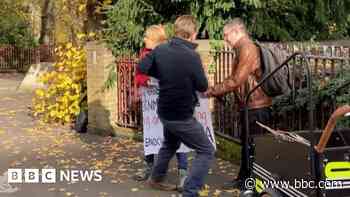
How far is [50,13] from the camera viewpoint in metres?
34.8

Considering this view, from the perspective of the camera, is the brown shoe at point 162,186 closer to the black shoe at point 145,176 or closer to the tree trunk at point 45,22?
the black shoe at point 145,176

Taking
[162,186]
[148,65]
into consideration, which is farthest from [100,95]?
[148,65]

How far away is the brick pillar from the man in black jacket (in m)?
5.28

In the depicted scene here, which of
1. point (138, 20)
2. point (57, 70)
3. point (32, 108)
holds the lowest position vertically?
point (32, 108)

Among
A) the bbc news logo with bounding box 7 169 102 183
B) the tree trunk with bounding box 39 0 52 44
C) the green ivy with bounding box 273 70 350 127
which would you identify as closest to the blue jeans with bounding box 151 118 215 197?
the green ivy with bounding box 273 70 350 127

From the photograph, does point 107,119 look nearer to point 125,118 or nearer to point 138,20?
point 125,118

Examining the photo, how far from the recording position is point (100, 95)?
1127 cm

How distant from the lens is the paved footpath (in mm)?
6879

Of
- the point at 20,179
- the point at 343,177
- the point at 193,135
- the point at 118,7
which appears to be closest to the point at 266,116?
the point at 193,135

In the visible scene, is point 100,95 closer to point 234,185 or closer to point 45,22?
point 234,185

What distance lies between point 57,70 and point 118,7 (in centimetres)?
221

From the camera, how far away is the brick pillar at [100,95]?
36.5 ft

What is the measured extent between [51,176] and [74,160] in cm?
105

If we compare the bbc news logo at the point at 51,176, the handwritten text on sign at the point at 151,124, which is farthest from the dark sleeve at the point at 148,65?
the bbc news logo at the point at 51,176
